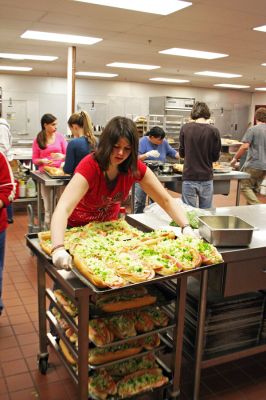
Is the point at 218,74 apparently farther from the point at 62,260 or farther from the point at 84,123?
the point at 62,260

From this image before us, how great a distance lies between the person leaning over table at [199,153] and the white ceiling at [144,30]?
1130 mm

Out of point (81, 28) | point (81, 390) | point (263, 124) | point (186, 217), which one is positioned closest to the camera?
point (81, 390)

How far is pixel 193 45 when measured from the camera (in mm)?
6000

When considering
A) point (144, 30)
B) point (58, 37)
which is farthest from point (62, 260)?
point (58, 37)

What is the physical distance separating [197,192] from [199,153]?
43cm

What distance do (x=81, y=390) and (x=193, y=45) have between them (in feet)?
17.8

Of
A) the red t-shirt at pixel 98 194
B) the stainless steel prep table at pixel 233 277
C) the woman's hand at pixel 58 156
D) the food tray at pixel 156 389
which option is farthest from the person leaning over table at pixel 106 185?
the woman's hand at pixel 58 156

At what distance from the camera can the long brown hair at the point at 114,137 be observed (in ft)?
6.43

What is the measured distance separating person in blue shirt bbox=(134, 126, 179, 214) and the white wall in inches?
232

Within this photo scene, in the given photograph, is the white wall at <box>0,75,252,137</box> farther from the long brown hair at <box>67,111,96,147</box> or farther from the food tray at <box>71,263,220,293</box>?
the food tray at <box>71,263,220,293</box>

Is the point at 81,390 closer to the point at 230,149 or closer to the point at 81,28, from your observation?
the point at 81,28

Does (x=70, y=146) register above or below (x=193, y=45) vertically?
below

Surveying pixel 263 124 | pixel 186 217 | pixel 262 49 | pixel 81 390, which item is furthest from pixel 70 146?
pixel 262 49

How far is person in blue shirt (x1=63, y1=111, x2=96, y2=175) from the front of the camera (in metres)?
3.71
